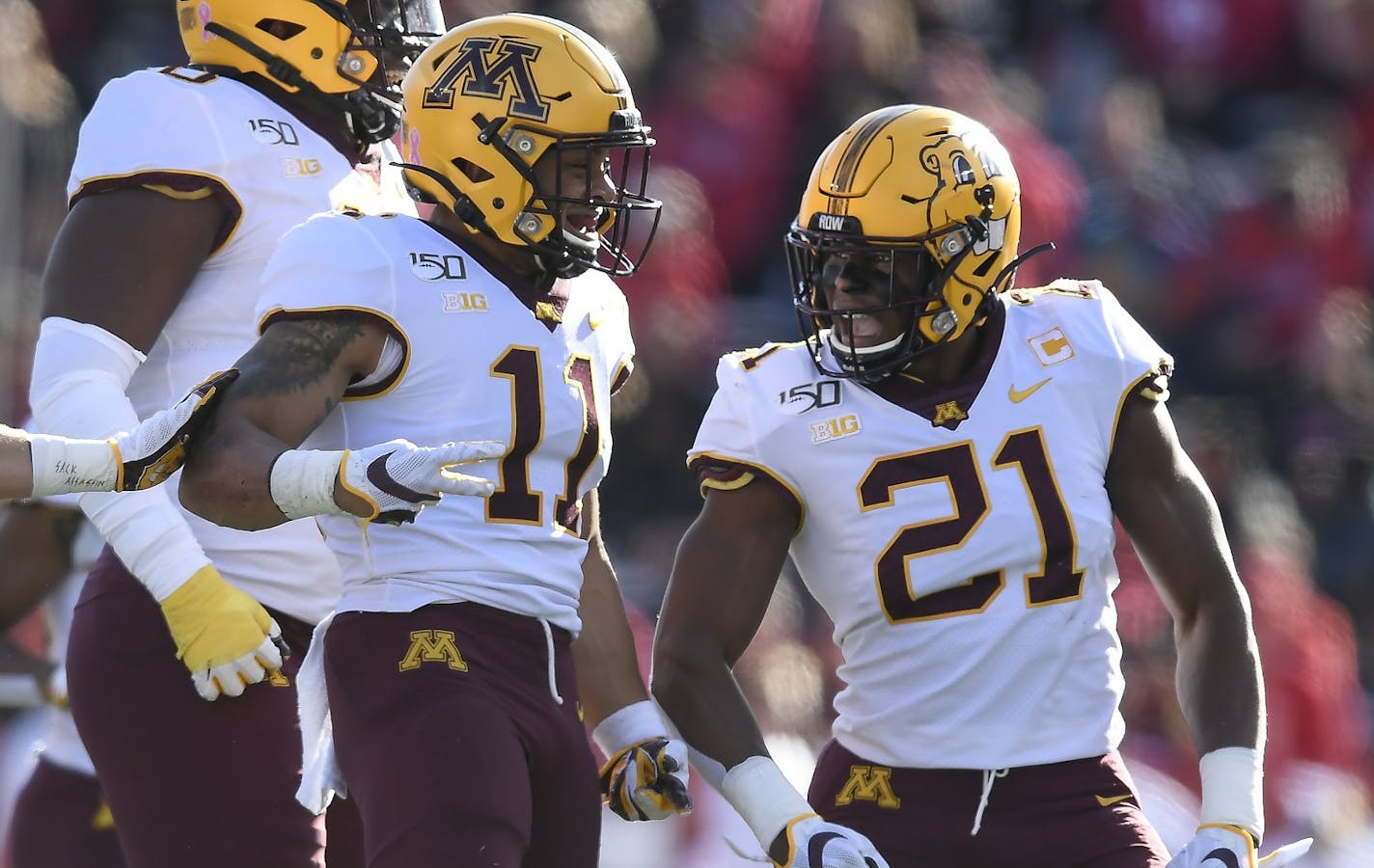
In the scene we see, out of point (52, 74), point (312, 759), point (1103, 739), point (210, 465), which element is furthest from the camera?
point (52, 74)

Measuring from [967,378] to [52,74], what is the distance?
13.1ft

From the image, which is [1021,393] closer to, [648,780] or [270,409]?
[648,780]

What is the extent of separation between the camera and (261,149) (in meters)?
3.47

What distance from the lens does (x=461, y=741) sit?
2.90 metres

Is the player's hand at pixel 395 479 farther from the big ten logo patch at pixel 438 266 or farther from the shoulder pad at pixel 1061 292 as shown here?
the shoulder pad at pixel 1061 292

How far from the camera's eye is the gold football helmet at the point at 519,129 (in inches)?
129

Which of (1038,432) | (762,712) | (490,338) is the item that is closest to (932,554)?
(1038,432)

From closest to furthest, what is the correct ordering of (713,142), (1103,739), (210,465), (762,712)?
(210,465) < (1103,739) < (762,712) < (713,142)

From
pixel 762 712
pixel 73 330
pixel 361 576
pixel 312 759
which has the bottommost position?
pixel 762 712

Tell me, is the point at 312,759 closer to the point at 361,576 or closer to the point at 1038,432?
the point at 361,576

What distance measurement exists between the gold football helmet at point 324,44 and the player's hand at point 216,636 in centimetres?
96

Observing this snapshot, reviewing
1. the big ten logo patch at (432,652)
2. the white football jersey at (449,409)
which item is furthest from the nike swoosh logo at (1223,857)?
the big ten logo patch at (432,652)

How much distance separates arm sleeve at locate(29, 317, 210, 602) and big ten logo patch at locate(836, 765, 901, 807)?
3.64ft

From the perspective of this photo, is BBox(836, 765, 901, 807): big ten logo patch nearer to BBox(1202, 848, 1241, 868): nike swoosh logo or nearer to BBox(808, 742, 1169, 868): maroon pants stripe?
BBox(808, 742, 1169, 868): maroon pants stripe
